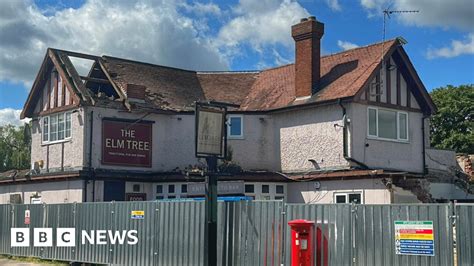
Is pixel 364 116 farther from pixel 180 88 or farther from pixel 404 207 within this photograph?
pixel 404 207

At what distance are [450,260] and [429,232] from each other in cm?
66

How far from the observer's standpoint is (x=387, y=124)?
2695cm

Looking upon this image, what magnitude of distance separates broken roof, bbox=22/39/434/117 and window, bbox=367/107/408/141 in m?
1.51

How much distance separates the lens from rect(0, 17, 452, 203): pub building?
25.8 meters

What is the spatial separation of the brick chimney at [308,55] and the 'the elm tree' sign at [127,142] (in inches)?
278

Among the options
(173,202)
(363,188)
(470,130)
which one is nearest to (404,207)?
(173,202)

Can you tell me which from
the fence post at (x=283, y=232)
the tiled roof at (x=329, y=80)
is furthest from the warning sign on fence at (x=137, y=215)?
the tiled roof at (x=329, y=80)

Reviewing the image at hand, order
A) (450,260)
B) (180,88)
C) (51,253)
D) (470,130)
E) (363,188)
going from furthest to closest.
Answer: (470,130) < (180,88) < (363,188) < (51,253) < (450,260)

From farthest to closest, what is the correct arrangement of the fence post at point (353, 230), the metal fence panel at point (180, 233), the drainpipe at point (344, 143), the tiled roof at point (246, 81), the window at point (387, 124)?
1. the tiled roof at point (246, 81)
2. the window at point (387, 124)
3. the drainpipe at point (344, 143)
4. the metal fence panel at point (180, 233)
5. the fence post at point (353, 230)

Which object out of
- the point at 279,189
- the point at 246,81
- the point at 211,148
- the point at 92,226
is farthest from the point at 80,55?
the point at 211,148

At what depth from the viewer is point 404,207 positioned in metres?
13.2

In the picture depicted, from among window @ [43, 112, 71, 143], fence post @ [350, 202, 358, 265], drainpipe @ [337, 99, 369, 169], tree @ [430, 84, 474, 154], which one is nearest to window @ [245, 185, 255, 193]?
drainpipe @ [337, 99, 369, 169]

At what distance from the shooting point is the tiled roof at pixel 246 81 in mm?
26766

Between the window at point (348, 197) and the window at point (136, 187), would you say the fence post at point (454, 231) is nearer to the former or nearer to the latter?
the window at point (348, 197)
